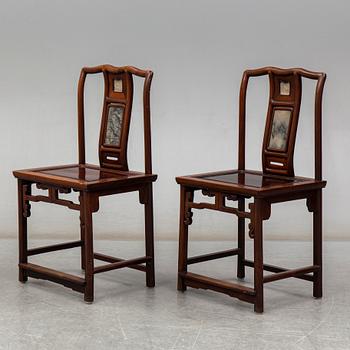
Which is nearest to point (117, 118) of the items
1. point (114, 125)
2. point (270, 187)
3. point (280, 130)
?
point (114, 125)

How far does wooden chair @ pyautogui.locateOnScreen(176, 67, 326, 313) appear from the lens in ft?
15.7

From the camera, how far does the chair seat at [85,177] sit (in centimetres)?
494

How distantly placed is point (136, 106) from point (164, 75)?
0.87 feet

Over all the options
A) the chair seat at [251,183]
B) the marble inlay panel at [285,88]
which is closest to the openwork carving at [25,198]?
the chair seat at [251,183]

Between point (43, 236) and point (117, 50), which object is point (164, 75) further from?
point (43, 236)

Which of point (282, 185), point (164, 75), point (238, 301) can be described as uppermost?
point (164, 75)

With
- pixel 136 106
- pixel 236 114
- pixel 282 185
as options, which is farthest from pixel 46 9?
pixel 282 185

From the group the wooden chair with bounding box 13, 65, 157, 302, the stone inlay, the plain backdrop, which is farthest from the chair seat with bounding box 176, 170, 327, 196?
the plain backdrop

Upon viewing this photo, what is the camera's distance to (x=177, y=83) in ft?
21.5

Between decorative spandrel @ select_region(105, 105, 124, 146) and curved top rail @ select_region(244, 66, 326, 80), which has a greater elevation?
curved top rail @ select_region(244, 66, 326, 80)

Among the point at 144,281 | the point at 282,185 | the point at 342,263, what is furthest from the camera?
the point at 342,263

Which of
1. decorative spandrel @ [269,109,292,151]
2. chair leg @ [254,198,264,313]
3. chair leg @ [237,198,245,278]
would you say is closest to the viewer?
chair leg @ [254,198,264,313]

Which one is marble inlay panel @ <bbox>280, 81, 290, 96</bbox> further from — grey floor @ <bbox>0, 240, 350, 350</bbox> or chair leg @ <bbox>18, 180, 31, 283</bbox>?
chair leg @ <bbox>18, 180, 31, 283</bbox>

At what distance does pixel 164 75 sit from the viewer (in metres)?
6.56
